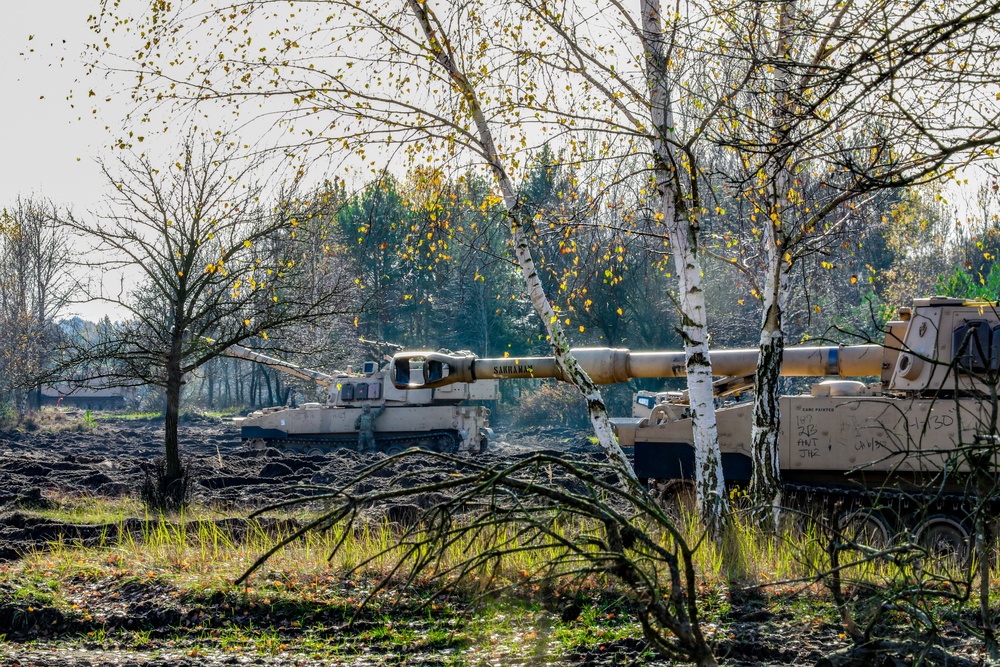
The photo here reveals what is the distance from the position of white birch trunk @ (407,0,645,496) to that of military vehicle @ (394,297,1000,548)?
87.1 inches

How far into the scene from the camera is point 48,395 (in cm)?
5909

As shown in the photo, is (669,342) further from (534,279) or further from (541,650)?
(541,650)

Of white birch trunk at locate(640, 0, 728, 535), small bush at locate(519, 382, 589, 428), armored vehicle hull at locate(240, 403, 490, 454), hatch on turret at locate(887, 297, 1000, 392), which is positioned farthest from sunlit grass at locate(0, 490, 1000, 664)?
small bush at locate(519, 382, 589, 428)

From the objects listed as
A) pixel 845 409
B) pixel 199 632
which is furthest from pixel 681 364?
pixel 199 632

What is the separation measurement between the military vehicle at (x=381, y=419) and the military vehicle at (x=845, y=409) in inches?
467

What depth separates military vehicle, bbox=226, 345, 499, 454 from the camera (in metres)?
24.1

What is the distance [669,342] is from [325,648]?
28.4 metres

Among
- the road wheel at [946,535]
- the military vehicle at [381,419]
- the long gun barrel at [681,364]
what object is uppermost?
the long gun barrel at [681,364]

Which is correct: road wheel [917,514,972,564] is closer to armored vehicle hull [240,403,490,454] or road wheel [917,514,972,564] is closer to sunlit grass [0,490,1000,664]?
sunlit grass [0,490,1000,664]

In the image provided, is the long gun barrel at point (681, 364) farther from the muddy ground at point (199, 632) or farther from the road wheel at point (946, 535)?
the muddy ground at point (199, 632)

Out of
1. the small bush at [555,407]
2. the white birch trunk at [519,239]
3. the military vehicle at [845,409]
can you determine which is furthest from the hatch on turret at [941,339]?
the small bush at [555,407]

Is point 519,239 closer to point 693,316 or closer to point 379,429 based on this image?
point 693,316

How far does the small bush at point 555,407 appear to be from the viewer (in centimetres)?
3741

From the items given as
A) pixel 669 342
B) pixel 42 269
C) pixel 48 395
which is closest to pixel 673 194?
pixel 669 342
